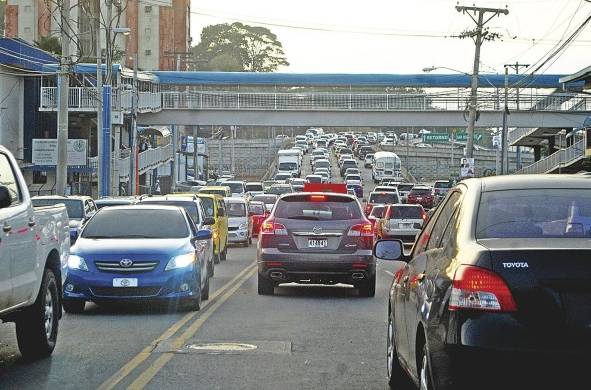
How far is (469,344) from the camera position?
593 centimetres

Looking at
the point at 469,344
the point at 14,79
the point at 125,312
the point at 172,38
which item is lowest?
the point at 125,312

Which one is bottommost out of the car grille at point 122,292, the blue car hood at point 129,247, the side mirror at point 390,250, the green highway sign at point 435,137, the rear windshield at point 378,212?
the rear windshield at point 378,212

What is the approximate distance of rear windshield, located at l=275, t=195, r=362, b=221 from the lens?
18641 millimetres

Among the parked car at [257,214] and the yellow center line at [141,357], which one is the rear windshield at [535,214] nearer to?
the yellow center line at [141,357]

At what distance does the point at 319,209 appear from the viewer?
18.7m

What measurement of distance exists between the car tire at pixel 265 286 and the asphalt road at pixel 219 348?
23.2 inches

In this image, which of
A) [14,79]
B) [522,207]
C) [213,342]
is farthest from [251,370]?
[14,79]

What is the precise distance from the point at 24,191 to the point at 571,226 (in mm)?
6011

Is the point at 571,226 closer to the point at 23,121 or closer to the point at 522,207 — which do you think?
the point at 522,207

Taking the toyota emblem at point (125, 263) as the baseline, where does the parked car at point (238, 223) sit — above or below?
below

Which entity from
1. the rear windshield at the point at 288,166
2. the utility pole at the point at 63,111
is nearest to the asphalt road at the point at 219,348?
the utility pole at the point at 63,111

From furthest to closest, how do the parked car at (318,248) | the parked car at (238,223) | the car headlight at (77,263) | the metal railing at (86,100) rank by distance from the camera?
the metal railing at (86,100) → the parked car at (238,223) → the parked car at (318,248) → the car headlight at (77,263)

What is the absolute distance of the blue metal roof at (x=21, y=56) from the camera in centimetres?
5669

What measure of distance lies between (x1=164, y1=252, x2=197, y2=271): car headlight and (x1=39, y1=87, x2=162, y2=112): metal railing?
42078 millimetres
